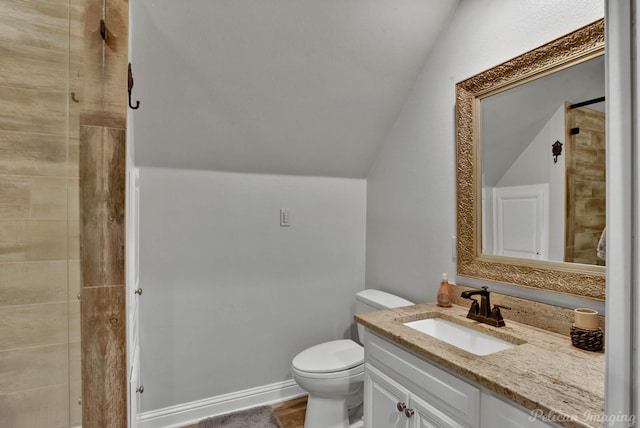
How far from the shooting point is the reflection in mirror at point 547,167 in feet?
3.86

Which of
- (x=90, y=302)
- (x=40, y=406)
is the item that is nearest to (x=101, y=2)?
(x=90, y=302)

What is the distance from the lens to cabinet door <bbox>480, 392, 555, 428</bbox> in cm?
81

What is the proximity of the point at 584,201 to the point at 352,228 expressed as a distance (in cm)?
A: 147

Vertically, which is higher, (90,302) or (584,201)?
(584,201)

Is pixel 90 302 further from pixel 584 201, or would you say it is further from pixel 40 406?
pixel 584 201

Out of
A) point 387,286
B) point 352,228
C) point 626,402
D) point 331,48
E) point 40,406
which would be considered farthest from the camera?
point 352,228

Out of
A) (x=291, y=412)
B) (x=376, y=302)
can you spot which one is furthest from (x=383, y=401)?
(x=291, y=412)

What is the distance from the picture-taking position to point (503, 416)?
2.87ft

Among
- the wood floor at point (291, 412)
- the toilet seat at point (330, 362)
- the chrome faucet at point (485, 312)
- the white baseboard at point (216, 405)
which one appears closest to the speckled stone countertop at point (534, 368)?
the chrome faucet at point (485, 312)

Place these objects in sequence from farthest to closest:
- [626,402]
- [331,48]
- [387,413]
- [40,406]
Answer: [331,48]
[387,413]
[40,406]
[626,402]

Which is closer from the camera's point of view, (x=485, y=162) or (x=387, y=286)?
(x=485, y=162)

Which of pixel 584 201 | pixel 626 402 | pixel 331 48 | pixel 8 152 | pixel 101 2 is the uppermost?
pixel 331 48

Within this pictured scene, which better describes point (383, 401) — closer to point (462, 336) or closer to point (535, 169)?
point (462, 336)

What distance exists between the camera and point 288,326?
228 centimetres
